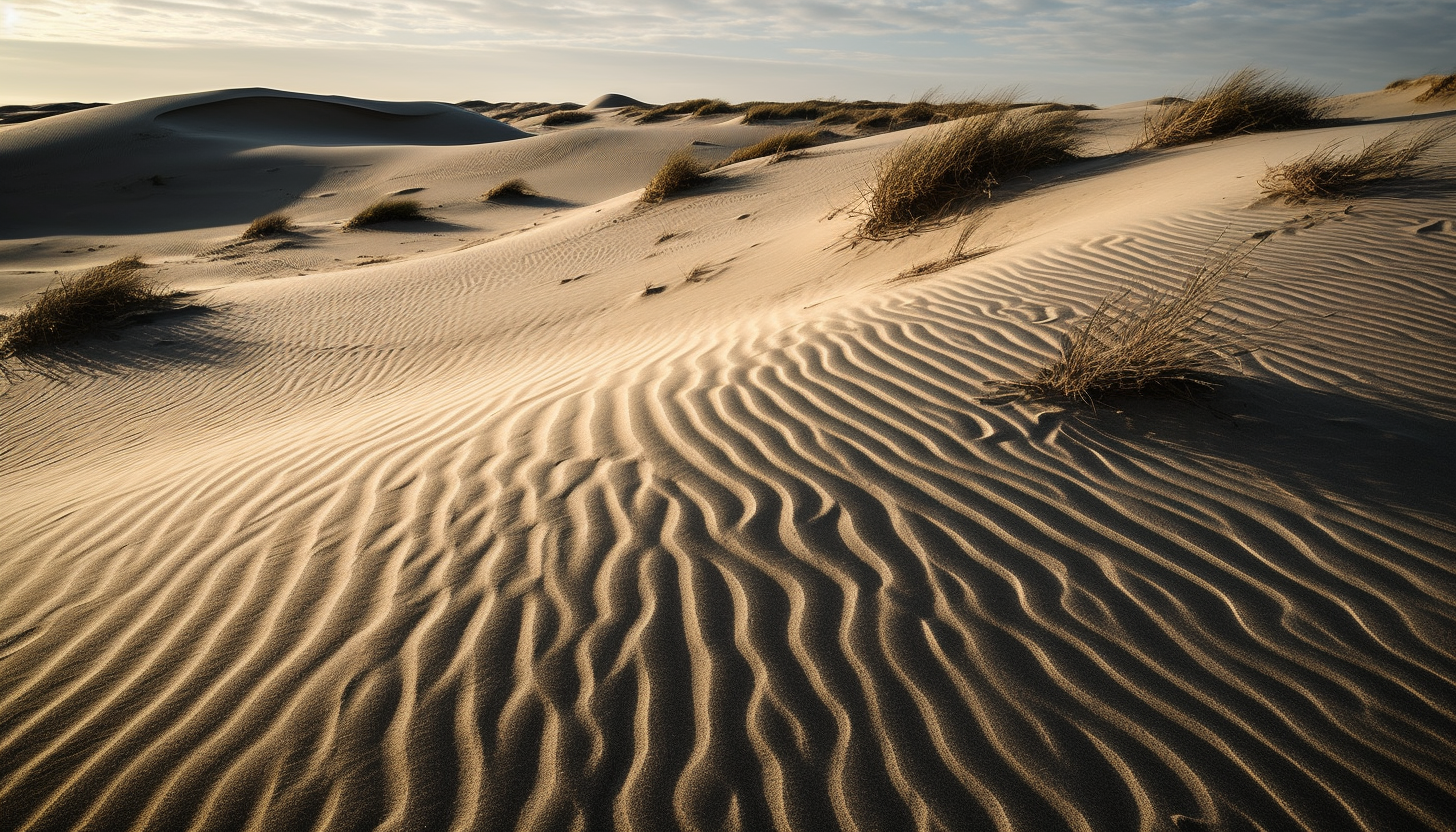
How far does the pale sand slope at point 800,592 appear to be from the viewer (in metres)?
1.64

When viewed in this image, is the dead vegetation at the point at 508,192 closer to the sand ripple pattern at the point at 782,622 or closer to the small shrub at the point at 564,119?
the sand ripple pattern at the point at 782,622

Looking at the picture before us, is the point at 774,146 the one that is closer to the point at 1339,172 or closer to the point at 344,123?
the point at 1339,172

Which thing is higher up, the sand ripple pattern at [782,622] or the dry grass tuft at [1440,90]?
the dry grass tuft at [1440,90]

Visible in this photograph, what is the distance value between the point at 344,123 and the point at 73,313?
2965cm

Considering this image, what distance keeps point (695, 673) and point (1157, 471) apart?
1.91 m

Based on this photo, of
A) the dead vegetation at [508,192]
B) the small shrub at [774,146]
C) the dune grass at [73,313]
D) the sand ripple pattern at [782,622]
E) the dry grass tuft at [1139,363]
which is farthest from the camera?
the dead vegetation at [508,192]

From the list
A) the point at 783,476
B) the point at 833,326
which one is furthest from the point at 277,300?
the point at 783,476

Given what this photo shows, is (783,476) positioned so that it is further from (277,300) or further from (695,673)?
(277,300)

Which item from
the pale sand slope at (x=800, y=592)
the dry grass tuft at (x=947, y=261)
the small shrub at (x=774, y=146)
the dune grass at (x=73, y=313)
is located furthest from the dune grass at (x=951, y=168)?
the dune grass at (x=73, y=313)

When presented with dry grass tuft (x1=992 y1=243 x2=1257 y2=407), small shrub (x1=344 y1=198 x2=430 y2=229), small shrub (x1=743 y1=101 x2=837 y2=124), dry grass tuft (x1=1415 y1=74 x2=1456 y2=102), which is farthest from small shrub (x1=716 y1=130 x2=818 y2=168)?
dry grass tuft (x1=992 y1=243 x2=1257 y2=407)

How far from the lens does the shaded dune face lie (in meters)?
29.3

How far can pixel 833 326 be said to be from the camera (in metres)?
4.19

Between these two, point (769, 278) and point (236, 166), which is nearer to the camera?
point (769, 278)

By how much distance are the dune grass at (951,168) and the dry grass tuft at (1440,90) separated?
907 cm
